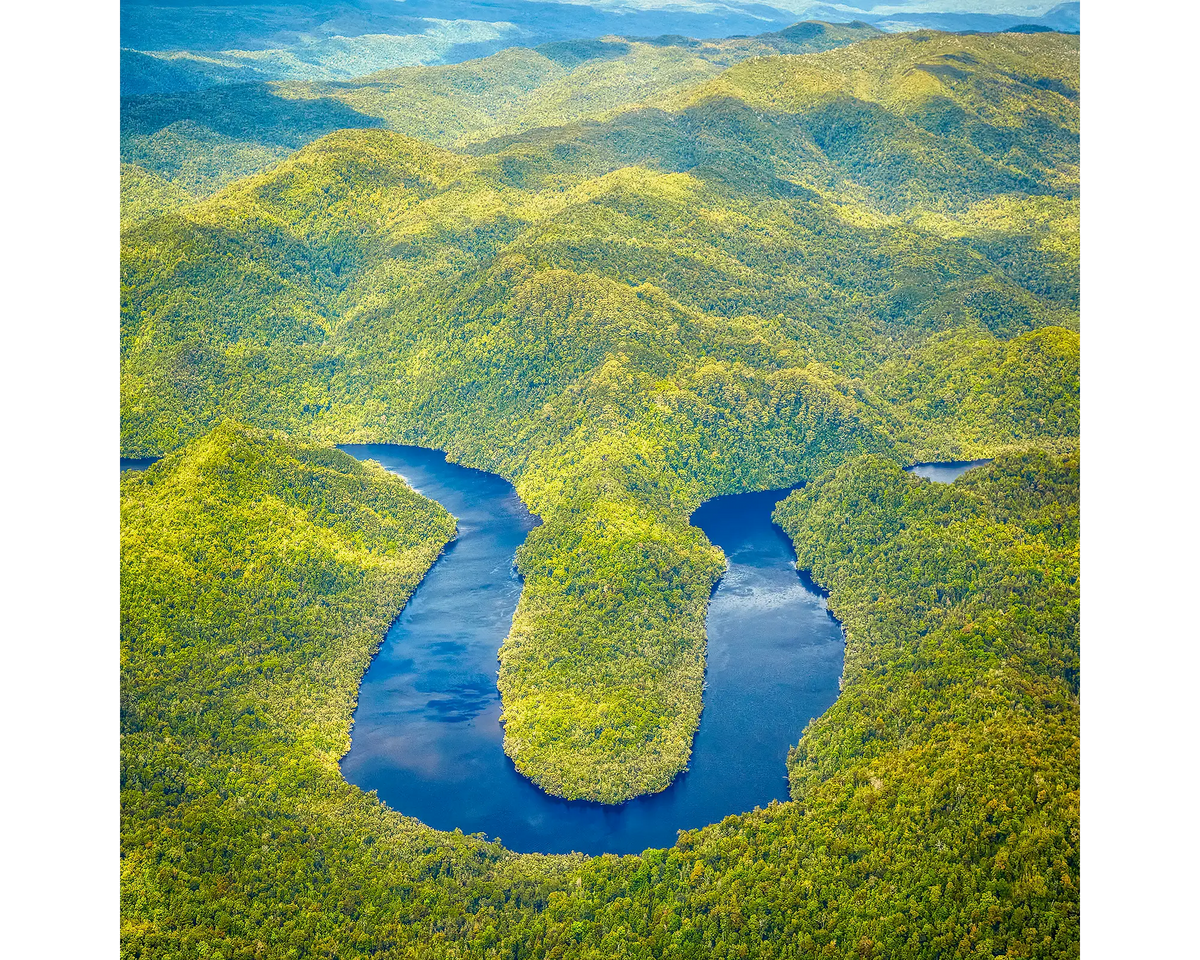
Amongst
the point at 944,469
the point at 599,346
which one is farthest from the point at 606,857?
the point at 944,469

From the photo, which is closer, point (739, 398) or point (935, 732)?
point (935, 732)

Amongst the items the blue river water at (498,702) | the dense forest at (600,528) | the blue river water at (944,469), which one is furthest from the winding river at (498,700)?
the blue river water at (944,469)

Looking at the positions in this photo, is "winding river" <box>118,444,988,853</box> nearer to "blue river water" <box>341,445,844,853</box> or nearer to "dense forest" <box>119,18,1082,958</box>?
"blue river water" <box>341,445,844,853</box>

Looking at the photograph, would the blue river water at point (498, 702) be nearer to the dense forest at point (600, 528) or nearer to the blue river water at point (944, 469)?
the dense forest at point (600, 528)

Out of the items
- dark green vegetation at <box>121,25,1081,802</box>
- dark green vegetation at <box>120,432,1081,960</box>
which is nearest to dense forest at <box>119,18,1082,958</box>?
dark green vegetation at <box>120,432,1081,960</box>

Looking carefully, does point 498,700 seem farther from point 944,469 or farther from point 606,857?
point 944,469
